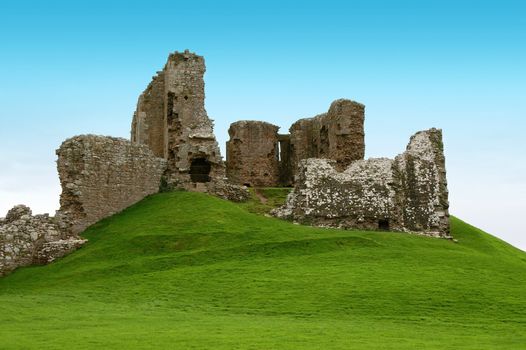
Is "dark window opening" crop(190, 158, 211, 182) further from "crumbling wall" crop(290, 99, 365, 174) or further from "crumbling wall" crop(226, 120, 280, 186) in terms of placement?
"crumbling wall" crop(226, 120, 280, 186)

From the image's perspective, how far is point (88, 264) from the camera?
34625 mm

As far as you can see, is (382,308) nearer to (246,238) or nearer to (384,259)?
(384,259)

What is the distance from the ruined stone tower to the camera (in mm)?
46356

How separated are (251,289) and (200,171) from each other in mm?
19061

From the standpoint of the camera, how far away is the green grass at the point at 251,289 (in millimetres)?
22500

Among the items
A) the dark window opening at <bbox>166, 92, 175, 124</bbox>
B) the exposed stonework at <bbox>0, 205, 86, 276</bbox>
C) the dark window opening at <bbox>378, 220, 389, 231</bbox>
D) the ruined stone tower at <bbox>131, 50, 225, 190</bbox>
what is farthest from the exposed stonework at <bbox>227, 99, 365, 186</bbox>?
the exposed stonework at <bbox>0, 205, 86, 276</bbox>

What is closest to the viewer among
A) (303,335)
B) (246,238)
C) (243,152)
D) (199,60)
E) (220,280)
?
(303,335)

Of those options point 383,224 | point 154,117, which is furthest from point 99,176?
point 383,224

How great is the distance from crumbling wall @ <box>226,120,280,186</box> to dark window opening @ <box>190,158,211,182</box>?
971 cm

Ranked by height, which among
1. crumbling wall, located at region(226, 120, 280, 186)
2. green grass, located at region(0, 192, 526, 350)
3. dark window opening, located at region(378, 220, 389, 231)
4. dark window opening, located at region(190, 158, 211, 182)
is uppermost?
crumbling wall, located at region(226, 120, 280, 186)

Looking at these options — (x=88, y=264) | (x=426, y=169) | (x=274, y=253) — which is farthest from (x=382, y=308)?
(x=426, y=169)

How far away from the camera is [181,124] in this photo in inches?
1962

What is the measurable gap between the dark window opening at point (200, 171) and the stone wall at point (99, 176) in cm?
400

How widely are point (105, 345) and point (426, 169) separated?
1074 inches
